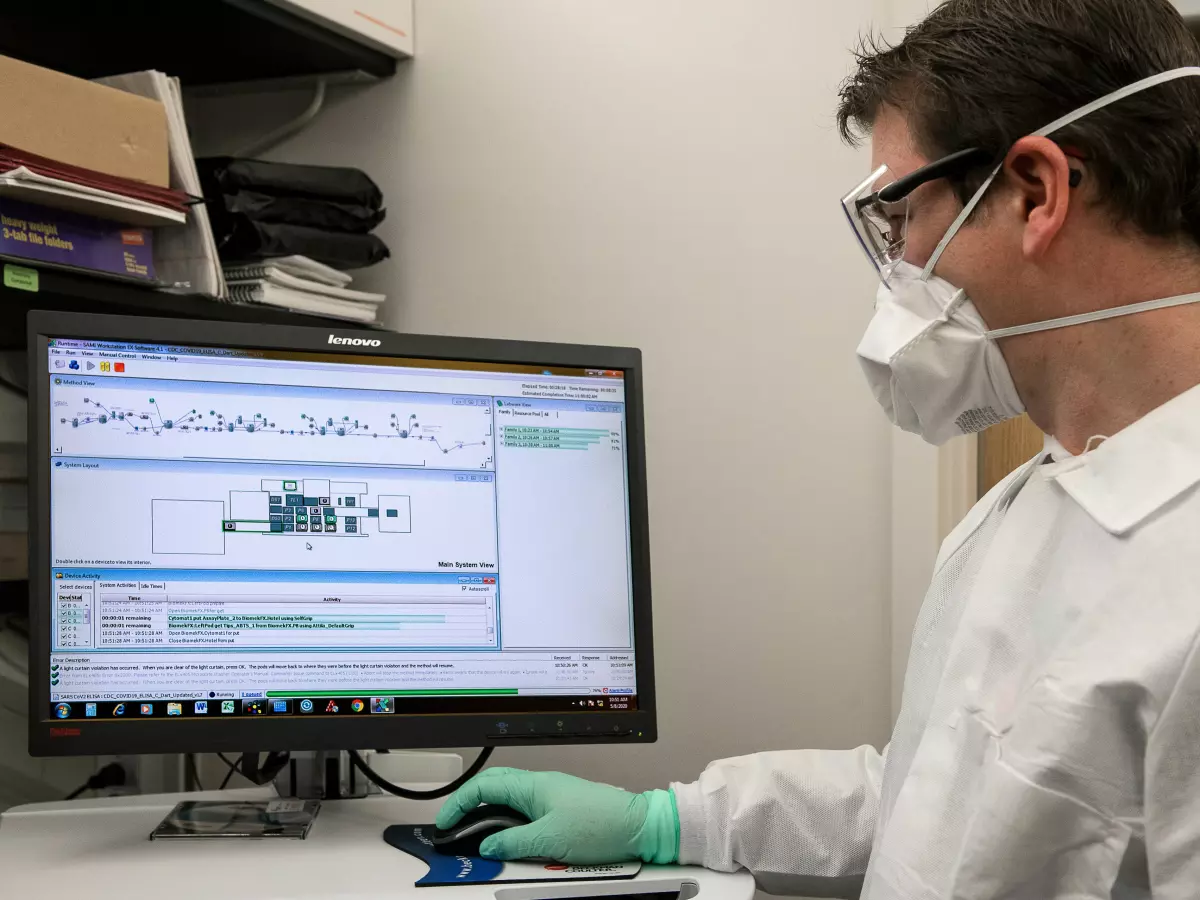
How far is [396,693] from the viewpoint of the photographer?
42.6 inches

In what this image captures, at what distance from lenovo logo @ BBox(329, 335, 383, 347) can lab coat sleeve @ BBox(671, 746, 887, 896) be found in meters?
0.52

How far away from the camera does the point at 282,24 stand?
4.94ft

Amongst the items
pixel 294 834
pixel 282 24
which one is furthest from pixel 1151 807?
Answer: pixel 282 24

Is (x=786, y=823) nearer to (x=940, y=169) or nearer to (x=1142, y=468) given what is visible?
(x=1142, y=468)

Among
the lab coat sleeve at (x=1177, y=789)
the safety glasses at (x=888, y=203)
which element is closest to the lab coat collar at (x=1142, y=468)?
the lab coat sleeve at (x=1177, y=789)

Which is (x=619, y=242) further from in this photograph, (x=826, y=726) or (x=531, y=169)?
(x=826, y=726)

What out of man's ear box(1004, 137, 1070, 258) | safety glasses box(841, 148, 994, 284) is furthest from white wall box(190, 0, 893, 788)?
man's ear box(1004, 137, 1070, 258)

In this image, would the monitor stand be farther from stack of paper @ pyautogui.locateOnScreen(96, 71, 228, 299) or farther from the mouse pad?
stack of paper @ pyautogui.locateOnScreen(96, 71, 228, 299)

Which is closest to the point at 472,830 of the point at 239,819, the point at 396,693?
the point at 396,693

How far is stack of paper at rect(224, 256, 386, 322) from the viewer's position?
1519 mm

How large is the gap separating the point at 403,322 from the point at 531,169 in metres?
0.31

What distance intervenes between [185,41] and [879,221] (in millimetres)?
1126

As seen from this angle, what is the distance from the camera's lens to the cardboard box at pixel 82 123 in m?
1.15

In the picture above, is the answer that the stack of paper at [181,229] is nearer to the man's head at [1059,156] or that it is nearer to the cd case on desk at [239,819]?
the cd case on desk at [239,819]
